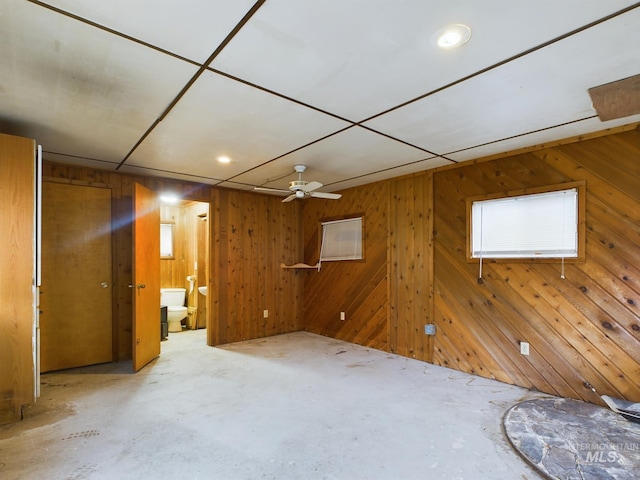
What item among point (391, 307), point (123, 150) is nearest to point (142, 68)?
point (123, 150)

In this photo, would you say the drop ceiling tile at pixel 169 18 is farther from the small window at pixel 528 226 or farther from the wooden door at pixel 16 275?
the small window at pixel 528 226

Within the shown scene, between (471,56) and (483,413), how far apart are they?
262 cm

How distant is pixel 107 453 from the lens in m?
2.10

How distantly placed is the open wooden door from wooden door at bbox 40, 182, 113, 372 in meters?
0.54

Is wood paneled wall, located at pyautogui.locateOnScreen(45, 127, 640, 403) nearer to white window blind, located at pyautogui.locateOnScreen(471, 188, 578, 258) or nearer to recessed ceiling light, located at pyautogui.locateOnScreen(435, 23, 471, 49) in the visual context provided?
white window blind, located at pyautogui.locateOnScreen(471, 188, 578, 258)

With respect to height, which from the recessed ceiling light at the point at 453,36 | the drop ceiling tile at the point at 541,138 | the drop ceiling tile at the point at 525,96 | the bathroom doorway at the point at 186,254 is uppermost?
the recessed ceiling light at the point at 453,36

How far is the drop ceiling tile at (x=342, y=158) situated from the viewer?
10.0ft

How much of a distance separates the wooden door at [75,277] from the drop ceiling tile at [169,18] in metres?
3.13

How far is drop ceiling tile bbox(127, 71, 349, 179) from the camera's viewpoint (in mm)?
2227

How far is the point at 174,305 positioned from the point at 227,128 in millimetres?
4451

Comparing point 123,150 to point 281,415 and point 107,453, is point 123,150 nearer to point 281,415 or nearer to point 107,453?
point 107,453

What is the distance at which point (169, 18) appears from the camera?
1502 millimetres

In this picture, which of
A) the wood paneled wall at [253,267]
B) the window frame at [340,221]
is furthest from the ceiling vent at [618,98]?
the wood paneled wall at [253,267]

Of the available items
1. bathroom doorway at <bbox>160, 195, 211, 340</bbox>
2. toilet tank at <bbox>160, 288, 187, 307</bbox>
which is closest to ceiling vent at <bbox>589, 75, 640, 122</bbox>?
bathroom doorway at <bbox>160, 195, 211, 340</bbox>
